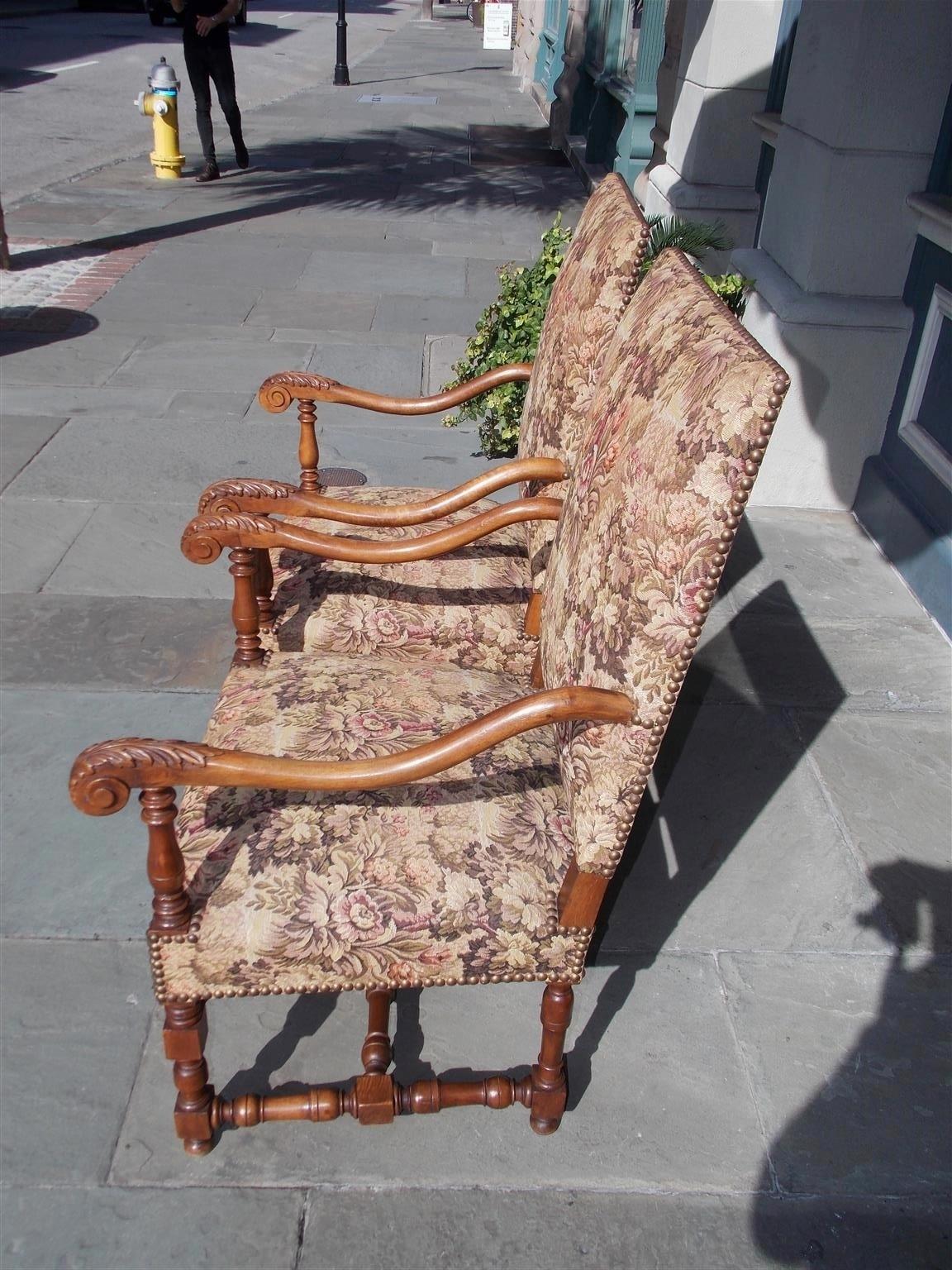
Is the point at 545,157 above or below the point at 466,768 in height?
below

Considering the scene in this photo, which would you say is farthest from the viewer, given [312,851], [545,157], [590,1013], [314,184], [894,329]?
[545,157]

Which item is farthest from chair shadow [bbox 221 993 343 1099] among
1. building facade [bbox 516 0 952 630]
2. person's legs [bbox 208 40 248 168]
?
person's legs [bbox 208 40 248 168]

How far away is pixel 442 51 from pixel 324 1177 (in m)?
28.3

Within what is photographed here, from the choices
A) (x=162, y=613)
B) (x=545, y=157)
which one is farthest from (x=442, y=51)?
(x=162, y=613)

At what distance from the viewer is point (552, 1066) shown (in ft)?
7.16

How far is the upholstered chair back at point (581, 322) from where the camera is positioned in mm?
2727

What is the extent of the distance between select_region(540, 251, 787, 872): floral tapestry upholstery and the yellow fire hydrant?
9.56m

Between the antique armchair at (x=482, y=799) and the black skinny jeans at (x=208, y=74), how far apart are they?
9.72 meters

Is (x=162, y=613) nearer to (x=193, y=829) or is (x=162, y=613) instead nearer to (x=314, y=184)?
(x=193, y=829)

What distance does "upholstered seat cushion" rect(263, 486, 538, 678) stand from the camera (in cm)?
283

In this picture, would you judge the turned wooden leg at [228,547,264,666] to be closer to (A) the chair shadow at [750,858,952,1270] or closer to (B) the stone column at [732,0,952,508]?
(A) the chair shadow at [750,858,952,1270]

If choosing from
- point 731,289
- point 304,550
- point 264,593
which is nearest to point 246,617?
point 264,593

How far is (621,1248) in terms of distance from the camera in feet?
6.79

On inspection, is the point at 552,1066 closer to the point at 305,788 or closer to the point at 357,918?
the point at 357,918
